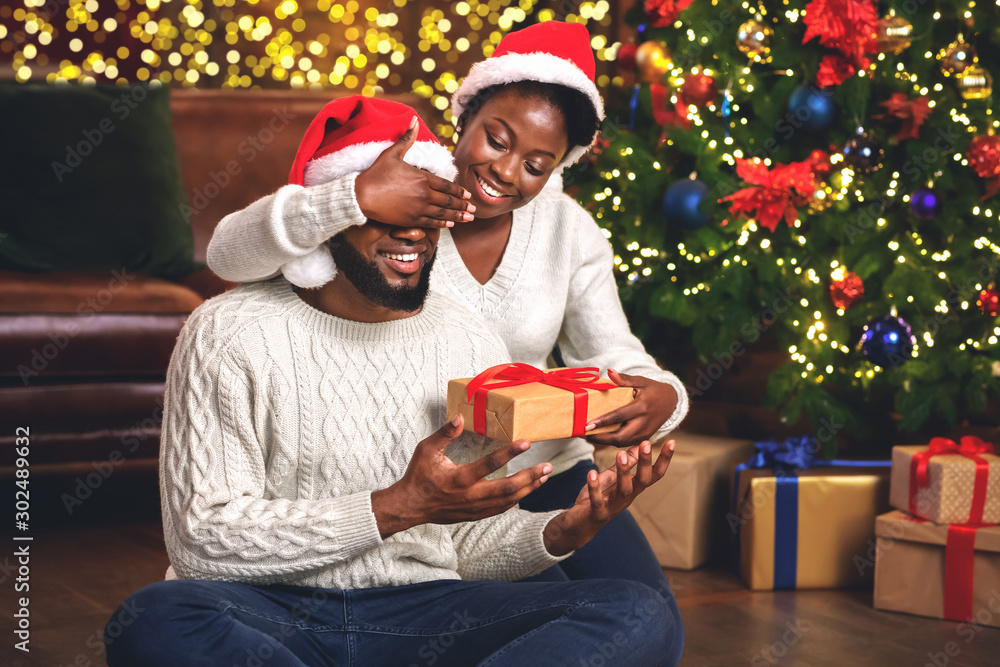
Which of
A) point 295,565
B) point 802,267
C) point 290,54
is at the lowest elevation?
point 295,565

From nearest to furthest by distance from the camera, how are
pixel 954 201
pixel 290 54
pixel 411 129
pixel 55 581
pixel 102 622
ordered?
pixel 411 129, pixel 102 622, pixel 55 581, pixel 954 201, pixel 290 54

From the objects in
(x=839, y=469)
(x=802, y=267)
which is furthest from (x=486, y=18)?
(x=839, y=469)

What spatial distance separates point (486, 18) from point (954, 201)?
2.38m

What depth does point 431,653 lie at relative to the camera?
3.76 feet

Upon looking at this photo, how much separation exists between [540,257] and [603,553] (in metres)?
0.51

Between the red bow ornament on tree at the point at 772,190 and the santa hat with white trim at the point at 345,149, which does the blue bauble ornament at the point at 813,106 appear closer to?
the red bow ornament on tree at the point at 772,190

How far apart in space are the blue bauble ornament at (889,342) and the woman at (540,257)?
29.1 inches

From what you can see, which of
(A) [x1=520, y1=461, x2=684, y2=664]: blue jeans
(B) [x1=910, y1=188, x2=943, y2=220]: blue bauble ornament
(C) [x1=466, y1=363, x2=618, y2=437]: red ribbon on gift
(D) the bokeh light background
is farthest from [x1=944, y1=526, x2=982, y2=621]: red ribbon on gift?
(D) the bokeh light background

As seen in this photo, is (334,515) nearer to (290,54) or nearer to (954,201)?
(954,201)

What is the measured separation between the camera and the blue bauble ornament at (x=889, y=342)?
2.07 m

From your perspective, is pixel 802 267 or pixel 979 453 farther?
pixel 802 267

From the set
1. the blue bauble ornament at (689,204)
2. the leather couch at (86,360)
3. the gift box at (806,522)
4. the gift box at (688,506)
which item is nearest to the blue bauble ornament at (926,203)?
the blue bauble ornament at (689,204)

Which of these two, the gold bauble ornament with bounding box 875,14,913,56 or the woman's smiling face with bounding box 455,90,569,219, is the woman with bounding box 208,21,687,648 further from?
the gold bauble ornament with bounding box 875,14,913,56

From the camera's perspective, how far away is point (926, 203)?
6.99 ft
